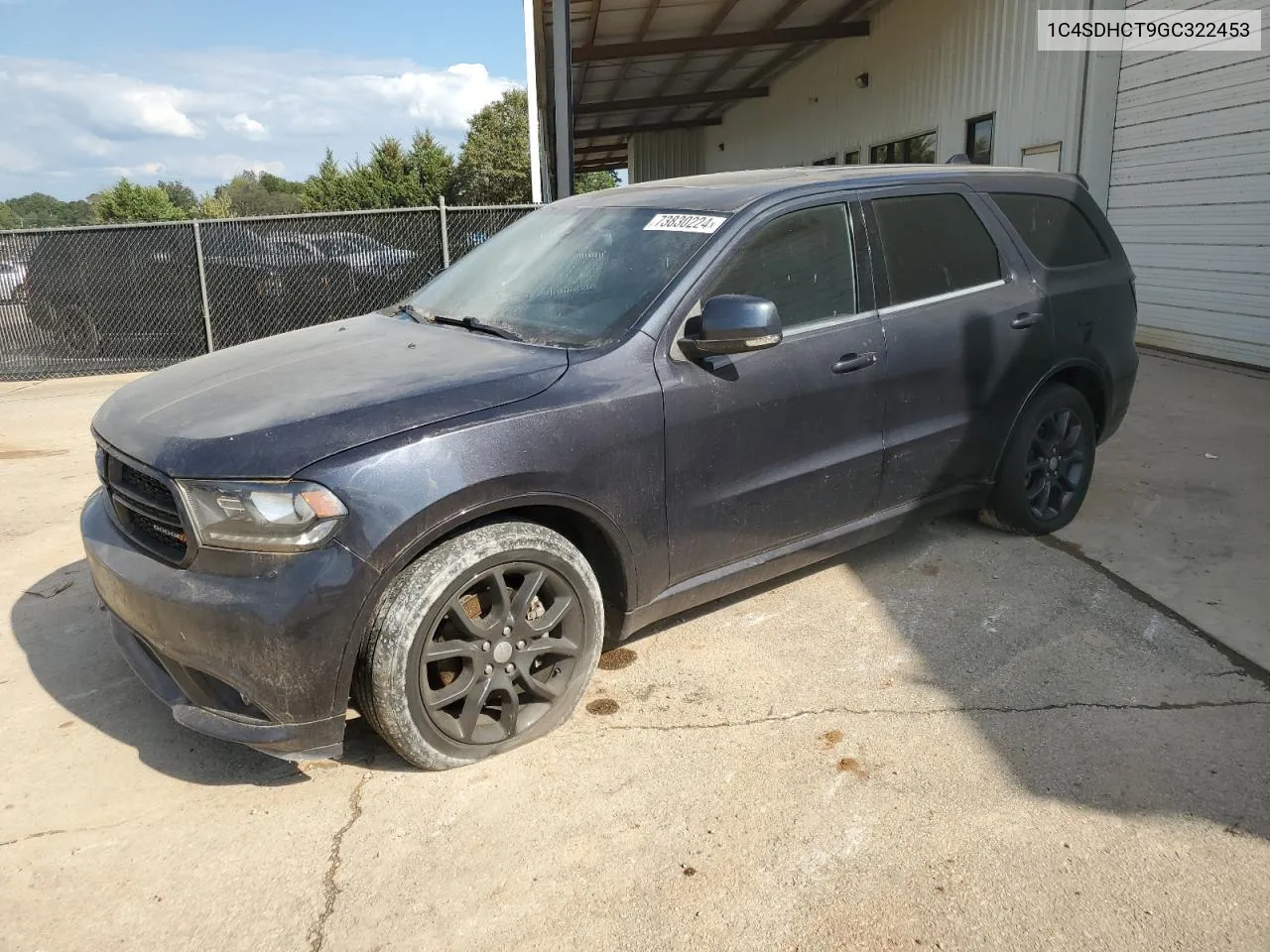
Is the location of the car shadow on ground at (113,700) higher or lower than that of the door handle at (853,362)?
lower

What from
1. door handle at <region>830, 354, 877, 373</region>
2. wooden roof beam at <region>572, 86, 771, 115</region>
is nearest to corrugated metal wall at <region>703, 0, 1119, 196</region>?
wooden roof beam at <region>572, 86, 771, 115</region>

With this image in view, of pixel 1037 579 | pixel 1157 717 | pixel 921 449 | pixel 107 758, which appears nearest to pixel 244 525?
pixel 107 758

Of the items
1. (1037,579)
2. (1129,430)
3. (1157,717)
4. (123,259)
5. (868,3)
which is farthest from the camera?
(868,3)

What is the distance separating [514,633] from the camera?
296 centimetres

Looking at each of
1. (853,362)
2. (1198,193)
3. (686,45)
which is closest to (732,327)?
(853,362)

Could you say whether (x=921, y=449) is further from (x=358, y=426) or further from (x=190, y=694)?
(x=190, y=694)

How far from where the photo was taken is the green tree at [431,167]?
43.2m

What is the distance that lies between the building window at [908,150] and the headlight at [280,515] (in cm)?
1384

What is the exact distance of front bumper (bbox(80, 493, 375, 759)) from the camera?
2.57 metres

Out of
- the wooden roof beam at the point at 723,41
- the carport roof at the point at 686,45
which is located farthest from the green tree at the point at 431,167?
the wooden roof beam at the point at 723,41

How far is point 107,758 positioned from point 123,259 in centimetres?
961

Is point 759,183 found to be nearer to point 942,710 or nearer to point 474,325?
point 474,325

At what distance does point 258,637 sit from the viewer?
8.44 ft

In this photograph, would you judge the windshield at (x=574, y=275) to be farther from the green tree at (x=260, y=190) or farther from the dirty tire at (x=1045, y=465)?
the green tree at (x=260, y=190)
